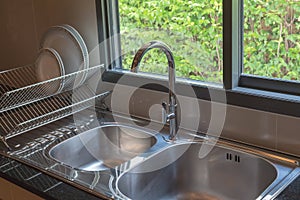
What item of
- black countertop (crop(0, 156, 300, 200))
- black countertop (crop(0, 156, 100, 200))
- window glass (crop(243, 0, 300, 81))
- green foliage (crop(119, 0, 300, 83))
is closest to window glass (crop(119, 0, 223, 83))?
green foliage (crop(119, 0, 300, 83))

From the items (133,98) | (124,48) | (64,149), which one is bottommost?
(64,149)

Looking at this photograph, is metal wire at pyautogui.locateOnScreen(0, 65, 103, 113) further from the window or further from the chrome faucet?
the chrome faucet

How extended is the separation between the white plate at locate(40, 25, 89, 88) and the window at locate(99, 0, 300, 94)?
0.26 metres

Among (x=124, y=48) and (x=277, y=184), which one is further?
(x=124, y=48)

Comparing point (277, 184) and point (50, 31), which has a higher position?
point (50, 31)

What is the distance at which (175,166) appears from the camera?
1.64 metres

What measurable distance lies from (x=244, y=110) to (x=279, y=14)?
1.10 feet

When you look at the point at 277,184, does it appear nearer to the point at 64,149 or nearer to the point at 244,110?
the point at 244,110

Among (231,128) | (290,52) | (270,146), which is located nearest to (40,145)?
(231,128)

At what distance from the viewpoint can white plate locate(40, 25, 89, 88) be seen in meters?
1.96

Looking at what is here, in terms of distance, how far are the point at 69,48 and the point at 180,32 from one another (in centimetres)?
54

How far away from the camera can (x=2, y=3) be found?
2.41 meters

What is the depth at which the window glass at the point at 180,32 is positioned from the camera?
1.64 metres

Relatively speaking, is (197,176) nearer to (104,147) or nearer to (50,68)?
(104,147)
